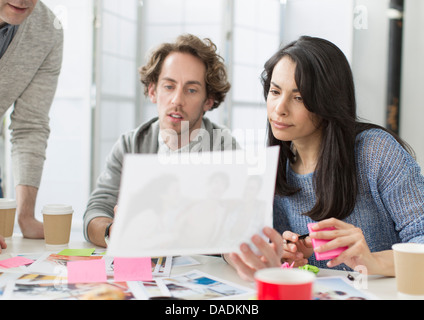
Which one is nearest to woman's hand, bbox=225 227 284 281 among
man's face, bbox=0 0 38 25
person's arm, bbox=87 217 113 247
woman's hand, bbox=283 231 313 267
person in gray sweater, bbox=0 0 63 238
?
woman's hand, bbox=283 231 313 267

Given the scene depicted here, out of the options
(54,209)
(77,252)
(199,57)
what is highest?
(199,57)

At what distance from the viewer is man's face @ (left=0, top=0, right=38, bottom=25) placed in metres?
1.30

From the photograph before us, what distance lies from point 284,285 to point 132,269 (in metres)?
0.43

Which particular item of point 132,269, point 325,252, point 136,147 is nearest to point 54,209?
point 132,269

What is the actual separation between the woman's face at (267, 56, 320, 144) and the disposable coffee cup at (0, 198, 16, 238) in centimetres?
82

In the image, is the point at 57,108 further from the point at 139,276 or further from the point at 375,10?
the point at 139,276

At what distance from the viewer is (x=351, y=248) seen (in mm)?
908

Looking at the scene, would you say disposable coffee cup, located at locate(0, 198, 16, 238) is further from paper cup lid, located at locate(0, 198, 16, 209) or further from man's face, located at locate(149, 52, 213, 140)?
man's face, located at locate(149, 52, 213, 140)

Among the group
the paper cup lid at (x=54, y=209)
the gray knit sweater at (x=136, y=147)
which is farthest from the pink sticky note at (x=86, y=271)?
the gray knit sweater at (x=136, y=147)

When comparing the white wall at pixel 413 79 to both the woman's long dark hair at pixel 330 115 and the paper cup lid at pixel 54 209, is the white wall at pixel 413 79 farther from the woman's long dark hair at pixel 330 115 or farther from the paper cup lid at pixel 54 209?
the paper cup lid at pixel 54 209

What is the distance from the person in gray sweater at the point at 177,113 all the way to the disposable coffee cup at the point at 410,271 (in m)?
0.92

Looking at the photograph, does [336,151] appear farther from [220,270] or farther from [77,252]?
[77,252]

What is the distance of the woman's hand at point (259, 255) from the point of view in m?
0.78
